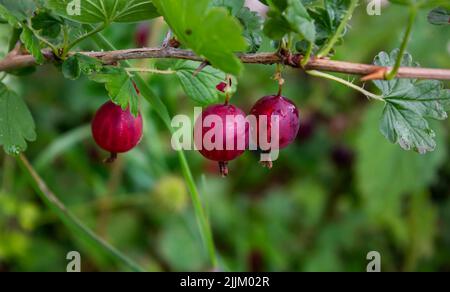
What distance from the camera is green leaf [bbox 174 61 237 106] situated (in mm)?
573

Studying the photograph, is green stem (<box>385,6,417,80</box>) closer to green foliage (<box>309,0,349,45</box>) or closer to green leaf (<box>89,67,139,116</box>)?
green foliage (<box>309,0,349,45</box>)

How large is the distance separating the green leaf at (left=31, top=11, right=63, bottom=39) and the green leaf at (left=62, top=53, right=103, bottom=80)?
0.05m

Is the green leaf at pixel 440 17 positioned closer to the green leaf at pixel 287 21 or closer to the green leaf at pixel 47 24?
the green leaf at pixel 287 21

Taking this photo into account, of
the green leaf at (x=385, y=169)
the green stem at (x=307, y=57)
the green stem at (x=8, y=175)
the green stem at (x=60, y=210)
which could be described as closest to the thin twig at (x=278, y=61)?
the green stem at (x=307, y=57)

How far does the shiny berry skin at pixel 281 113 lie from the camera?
21.8 inches

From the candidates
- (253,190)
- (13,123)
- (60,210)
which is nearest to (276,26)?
(13,123)

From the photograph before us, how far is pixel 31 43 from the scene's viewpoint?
530 mm

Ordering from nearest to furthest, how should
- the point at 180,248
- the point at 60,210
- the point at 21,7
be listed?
the point at 21,7, the point at 60,210, the point at 180,248

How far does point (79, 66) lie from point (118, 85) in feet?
0.12

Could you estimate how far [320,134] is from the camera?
1.84 metres

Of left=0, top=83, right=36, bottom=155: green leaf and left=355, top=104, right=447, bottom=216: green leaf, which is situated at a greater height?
left=355, top=104, right=447, bottom=216: green leaf

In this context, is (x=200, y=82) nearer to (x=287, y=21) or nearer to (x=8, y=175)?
(x=287, y=21)

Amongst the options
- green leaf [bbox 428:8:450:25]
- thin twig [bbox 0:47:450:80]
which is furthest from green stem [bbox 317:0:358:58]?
green leaf [bbox 428:8:450:25]
